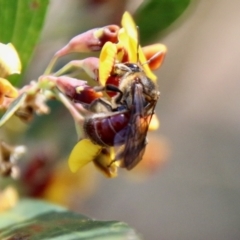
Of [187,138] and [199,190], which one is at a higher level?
[187,138]

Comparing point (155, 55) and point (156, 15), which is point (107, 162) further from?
point (156, 15)

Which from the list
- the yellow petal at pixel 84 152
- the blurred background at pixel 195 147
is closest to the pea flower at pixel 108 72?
the yellow petal at pixel 84 152

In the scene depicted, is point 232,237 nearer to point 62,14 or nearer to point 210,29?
point 210,29

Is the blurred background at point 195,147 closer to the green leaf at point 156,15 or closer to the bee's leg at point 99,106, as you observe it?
the green leaf at point 156,15

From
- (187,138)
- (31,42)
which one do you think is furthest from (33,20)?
(187,138)

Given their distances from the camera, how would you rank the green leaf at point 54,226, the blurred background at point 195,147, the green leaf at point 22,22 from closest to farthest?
the green leaf at point 54,226 < the green leaf at point 22,22 < the blurred background at point 195,147

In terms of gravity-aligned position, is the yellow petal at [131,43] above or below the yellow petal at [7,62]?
above
